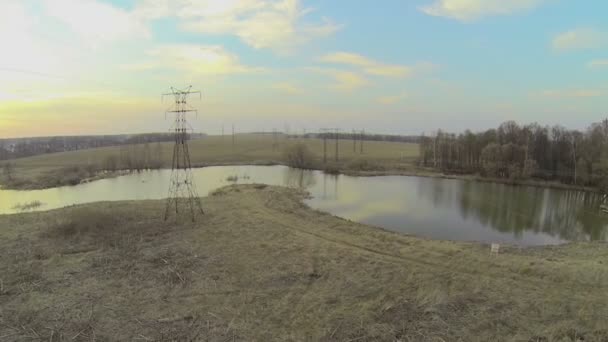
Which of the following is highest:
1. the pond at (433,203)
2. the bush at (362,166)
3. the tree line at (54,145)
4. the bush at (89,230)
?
the tree line at (54,145)

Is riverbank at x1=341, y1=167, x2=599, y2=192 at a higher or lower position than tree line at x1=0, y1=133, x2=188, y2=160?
lower

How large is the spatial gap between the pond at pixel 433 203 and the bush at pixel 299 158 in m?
11.9

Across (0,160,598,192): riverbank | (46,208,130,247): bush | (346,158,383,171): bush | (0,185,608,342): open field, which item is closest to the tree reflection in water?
(0,160,598,192): riverbank

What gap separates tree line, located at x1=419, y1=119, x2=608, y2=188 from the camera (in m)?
34.3

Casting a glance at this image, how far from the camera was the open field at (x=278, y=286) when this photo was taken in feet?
21.4

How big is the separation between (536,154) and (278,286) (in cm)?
4249

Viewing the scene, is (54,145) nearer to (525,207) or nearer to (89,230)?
(89,230)

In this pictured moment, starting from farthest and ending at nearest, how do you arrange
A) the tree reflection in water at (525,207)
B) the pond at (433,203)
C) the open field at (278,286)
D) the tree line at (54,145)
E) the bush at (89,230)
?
the tree line at (54,145) → the tree reflection in water at (525,207) → the pond at (433,203) → the bush at (89,230) → the open field at (278,286)

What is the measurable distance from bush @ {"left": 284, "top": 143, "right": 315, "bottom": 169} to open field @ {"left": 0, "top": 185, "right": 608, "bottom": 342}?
39.3 meters

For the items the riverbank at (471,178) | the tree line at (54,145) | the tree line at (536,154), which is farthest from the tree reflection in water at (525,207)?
the tree line at (54,145)

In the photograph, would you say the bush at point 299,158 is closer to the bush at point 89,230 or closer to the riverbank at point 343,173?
the riverbank at point 343,173

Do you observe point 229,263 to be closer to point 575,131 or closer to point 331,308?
point 331,308

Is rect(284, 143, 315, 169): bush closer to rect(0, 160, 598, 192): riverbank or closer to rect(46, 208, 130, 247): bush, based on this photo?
rect(0, 160, 598, 192): riverbank

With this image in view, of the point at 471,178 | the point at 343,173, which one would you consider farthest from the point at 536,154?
the point at 343,173
